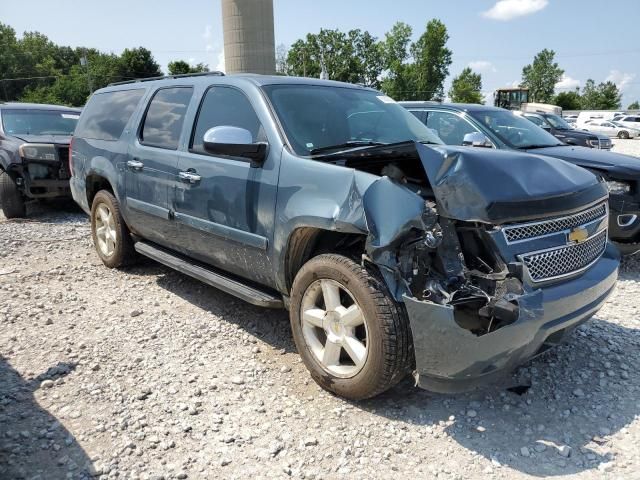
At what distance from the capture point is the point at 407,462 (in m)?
2.54

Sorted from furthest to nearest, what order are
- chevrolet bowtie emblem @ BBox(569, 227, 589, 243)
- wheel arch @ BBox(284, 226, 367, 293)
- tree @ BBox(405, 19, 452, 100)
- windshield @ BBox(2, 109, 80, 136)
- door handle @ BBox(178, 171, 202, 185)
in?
tree @ BBox(405, 19, 452, 100) → windshield @ BBox(2, 109, 80, 136) → door handle @ BBox(178, 171, 202, 185) → wheel arch @ BBox(284, 226, 367, 293) → chevrolet bowtie emblem @ BBox(569, 227, 589, 243)

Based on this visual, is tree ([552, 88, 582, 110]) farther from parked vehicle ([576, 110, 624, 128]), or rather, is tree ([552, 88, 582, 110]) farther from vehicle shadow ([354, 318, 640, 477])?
vehicle shadow ([354, 318, 640, 477])

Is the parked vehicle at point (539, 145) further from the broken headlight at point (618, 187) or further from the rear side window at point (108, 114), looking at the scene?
the rear side window at point (108, 114)

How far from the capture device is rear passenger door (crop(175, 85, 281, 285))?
3.38m

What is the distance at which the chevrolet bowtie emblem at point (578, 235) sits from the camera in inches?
112

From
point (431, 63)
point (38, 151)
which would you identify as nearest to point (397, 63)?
point (431, 63)

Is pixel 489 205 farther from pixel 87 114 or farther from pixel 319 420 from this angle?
pixel 87 114

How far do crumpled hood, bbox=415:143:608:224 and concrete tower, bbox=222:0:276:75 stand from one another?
782 inches

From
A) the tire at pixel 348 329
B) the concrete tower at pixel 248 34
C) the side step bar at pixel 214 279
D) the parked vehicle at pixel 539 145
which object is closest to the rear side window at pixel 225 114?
the side step bar at pixel 214 279

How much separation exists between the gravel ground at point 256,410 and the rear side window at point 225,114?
150 centimetres

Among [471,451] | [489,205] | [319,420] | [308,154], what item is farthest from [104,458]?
[489,205]

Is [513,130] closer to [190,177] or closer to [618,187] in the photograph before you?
[618,187]

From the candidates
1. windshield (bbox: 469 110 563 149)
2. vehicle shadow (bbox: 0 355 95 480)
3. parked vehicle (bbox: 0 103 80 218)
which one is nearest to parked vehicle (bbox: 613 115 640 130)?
windshield (bbox: 469 110 563 149)

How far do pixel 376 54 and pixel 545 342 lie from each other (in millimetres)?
79179
